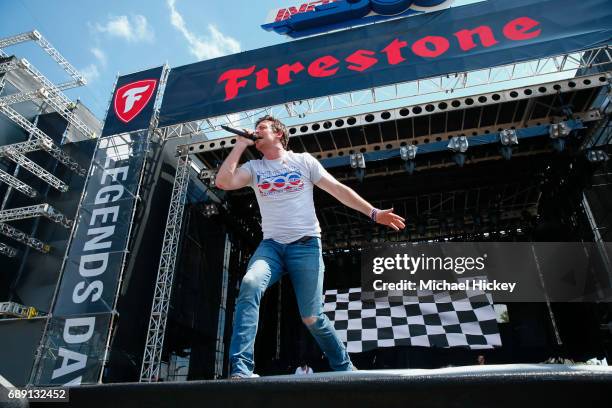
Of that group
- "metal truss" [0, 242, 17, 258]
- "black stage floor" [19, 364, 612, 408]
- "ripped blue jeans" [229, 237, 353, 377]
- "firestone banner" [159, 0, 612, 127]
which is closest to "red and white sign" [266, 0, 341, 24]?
"firestone banner" [159, 0, 612, 127]

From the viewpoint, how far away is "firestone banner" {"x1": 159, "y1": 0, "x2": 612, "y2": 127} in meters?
6.11

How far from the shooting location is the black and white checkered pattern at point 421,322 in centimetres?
880

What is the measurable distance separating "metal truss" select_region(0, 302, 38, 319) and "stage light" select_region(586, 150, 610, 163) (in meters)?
10.5

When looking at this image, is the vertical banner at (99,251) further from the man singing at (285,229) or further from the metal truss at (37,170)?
the man singing at (285,229)

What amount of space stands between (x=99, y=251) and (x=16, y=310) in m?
2.82

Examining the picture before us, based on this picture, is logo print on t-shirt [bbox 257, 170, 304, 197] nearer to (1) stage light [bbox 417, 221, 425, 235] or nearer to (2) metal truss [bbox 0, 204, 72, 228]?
(1) stage light [bbox 417, 221, 425, 235]

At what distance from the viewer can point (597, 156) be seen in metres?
6.57

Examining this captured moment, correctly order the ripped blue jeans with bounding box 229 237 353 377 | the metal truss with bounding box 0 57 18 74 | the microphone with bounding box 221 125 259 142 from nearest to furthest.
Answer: the ripped blue jeans with bounding box 229 237 353 377, the microphone with bounding box 221 125 259 142, the metal truss with bounding box 0 57 18 74

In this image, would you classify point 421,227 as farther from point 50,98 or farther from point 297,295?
point 50,98

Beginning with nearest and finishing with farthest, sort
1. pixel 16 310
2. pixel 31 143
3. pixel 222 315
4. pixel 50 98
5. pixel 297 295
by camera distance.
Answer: pixel 297 295
pixel 16 310
pixel 222 315
pixel 31 143
pixel 50 98

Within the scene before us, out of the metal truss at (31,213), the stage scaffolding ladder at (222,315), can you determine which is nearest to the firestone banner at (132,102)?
the metal truss at (31,213)

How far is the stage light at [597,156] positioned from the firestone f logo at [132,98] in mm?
7541

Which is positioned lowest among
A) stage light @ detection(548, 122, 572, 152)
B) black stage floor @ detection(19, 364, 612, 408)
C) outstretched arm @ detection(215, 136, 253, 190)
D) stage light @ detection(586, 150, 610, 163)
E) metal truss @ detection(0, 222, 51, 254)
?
black stage floor @ detection(19, 364, 612, 408)

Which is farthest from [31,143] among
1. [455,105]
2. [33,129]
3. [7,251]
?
[455,105]
